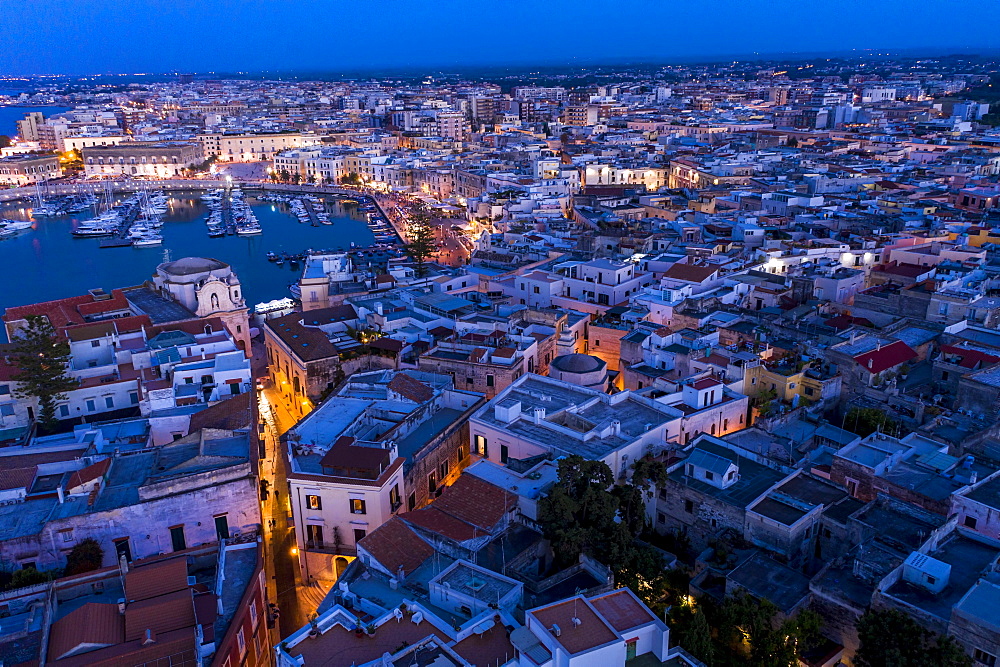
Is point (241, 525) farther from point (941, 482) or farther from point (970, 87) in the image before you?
point (970, 87)

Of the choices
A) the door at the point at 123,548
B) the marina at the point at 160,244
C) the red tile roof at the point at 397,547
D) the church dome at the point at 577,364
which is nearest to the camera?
the red tile roof at the point at 397,547

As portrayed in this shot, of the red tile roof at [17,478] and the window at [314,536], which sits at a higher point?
the red tile roof at [17,478]

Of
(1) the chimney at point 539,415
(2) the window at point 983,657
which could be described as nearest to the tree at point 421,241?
(1) the chimney at point 539,415

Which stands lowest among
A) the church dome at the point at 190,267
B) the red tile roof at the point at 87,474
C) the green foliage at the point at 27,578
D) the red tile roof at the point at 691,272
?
the green foliage at the point at 27,578

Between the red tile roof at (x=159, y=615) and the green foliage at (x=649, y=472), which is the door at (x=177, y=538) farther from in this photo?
the green foliage at (x=649, y=472)

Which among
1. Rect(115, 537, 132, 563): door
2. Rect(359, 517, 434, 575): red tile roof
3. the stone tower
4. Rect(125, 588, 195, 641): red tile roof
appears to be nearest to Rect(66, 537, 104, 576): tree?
Rect(115, 537, 132, 563): door

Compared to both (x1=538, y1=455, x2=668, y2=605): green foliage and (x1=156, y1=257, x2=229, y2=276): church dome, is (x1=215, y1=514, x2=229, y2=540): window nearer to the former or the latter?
(x1=538, y1=455, x2=668, y2=605): green foliage

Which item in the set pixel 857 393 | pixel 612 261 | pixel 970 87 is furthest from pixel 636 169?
pixel 970 87
